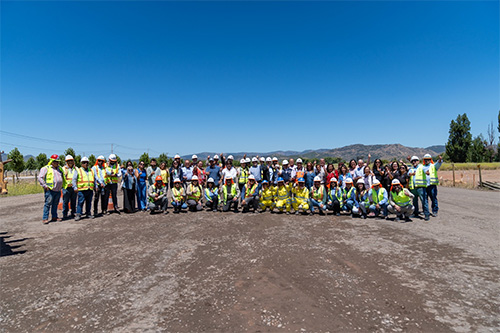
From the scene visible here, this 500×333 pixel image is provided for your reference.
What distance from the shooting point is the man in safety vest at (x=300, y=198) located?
30.1 feet

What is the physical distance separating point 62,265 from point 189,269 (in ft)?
8.13

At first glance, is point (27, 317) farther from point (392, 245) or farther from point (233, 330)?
point (392, 245)

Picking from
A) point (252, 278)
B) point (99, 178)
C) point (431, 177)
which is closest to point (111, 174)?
point (99, 178)

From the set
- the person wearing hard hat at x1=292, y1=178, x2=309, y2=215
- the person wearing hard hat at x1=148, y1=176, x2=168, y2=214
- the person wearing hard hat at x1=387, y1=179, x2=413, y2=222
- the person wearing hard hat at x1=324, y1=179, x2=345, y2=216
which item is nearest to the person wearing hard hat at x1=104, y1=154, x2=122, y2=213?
the person wearing hard hat at x1=148, y1=176, x2=168, y2=214

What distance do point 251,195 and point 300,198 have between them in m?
1.80

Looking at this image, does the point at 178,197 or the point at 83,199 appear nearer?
the point at 83,199

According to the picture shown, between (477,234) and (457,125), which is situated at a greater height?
(457,125)

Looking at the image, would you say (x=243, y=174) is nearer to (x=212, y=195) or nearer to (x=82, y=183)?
(x=212, y=195)

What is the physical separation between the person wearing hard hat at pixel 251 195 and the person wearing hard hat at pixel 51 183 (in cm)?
601

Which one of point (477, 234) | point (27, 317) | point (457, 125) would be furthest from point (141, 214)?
point (457, 125)

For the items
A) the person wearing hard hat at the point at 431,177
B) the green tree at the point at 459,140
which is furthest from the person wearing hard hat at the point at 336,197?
the green tree at the point at 459,140

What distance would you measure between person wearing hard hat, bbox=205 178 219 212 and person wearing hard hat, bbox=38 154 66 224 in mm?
4681

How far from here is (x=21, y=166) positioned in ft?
106

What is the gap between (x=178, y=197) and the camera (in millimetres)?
9617
